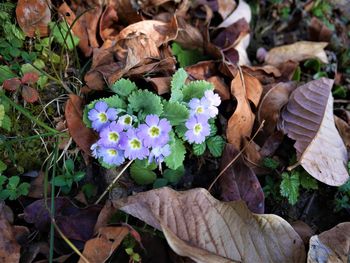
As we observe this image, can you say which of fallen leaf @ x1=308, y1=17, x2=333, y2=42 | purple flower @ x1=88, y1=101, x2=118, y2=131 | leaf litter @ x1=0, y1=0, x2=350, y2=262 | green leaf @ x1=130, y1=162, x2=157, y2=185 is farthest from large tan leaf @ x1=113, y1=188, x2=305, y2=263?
fallen leaf @ x1=308, y1=17, x2=333, y2=42

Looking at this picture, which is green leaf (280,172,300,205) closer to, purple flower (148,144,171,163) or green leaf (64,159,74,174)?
purple flower (148,144,171,163)

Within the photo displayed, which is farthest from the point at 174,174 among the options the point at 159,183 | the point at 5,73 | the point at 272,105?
the point at 5,73

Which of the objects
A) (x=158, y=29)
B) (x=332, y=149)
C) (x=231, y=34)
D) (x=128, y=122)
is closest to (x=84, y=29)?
(x=158, y=29)

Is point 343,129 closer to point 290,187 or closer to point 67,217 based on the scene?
point 290,187

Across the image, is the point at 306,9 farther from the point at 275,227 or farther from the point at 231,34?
the point at 275,227

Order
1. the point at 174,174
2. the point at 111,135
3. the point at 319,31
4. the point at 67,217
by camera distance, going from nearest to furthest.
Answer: the point at 67,217, the point at 111,135, the point at 174,174, the point at 319,31

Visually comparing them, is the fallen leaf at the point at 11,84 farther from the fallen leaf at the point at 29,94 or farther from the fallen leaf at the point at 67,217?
the fallen leaf at the point at 67,217
